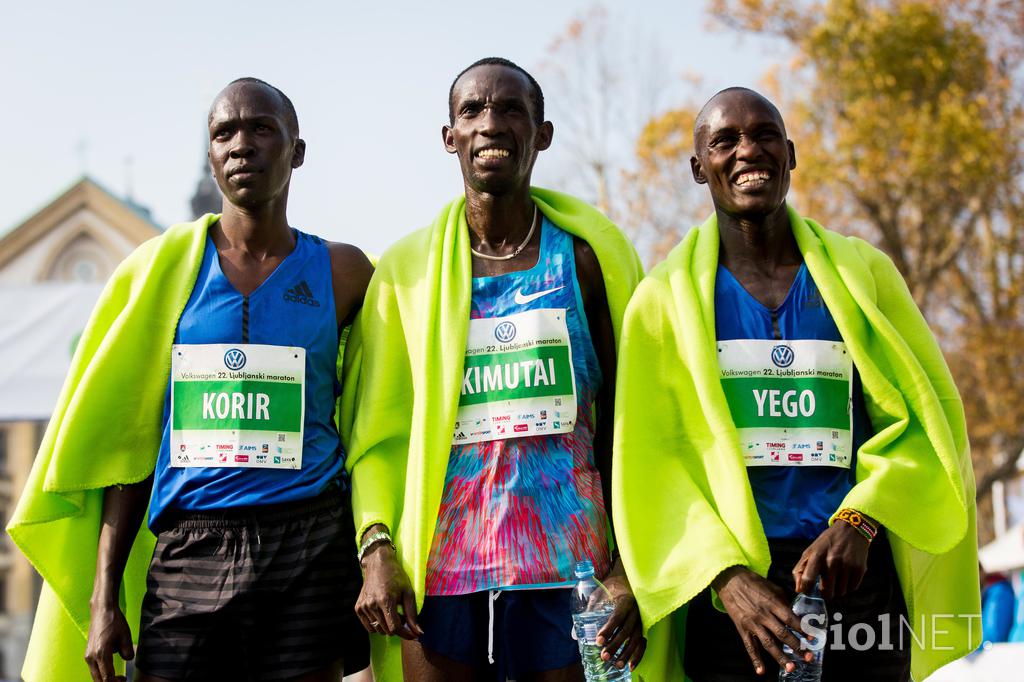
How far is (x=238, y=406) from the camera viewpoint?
3.71 m

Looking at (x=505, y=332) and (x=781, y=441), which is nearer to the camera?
(x=781, y=441)

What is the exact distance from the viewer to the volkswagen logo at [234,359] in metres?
3.74

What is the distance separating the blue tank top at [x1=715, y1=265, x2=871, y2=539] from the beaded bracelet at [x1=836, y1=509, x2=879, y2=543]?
0.47ft

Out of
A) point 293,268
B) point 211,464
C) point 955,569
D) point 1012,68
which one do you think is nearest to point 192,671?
point 211,464

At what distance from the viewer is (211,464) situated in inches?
146

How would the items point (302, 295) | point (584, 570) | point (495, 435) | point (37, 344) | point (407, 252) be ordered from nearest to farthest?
1. point (584, 570)
2. point (495, 435)
3. point (302, 295)
4. point (407, 252)
5. point (37, 344)

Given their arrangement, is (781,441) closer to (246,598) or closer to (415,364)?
(415,364)

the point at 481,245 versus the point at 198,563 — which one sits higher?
the point at 481,245

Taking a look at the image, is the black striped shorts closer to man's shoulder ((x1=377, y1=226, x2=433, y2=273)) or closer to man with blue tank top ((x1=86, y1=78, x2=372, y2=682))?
man with blue tank top ((x1=86, y1=78, x2=372, y2=682))

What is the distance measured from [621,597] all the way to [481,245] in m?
1.19

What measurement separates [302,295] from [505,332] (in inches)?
26.5

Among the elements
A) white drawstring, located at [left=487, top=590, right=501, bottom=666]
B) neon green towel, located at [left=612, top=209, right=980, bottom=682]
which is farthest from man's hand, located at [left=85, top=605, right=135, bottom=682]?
neon green towel, located at [left=612, top=209, right=980, bottom=682]

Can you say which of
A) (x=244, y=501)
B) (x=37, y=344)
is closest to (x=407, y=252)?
(x=244, y=501)

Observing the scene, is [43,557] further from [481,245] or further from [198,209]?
[198,209]
